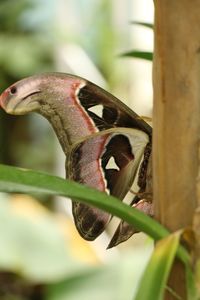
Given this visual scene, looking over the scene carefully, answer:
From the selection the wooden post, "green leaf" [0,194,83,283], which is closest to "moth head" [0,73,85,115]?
the wooden post

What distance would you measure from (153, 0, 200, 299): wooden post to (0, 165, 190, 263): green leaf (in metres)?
0.04

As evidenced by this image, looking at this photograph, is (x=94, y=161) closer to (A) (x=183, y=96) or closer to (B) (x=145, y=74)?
(A) (x=183, y=96)

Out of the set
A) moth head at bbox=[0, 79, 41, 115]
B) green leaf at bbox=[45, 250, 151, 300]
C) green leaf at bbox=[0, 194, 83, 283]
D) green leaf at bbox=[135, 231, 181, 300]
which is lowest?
green leaf at bbox=[0, 194, 83, 283]

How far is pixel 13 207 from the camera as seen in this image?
3326mm

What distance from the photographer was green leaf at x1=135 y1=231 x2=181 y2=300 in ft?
1.98

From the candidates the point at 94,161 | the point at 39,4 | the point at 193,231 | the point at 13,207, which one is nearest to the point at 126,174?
the point at 94,161

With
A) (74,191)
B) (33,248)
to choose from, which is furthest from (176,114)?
(33,248)

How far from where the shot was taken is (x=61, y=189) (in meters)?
0.63

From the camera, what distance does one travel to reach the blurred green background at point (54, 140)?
2.58 meters

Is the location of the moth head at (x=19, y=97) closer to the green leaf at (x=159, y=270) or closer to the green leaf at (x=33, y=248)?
the green leaf at (x=159, y=270)

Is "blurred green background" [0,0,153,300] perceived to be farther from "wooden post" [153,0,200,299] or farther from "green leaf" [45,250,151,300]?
"wooden post" [153,0,200,299]

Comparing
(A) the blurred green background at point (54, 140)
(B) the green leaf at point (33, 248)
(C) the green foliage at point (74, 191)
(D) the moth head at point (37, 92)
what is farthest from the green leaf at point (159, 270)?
(B) the green leaf at point (33, 248)

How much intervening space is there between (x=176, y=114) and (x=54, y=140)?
3813 mm

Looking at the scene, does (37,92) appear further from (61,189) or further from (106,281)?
(106,281)
